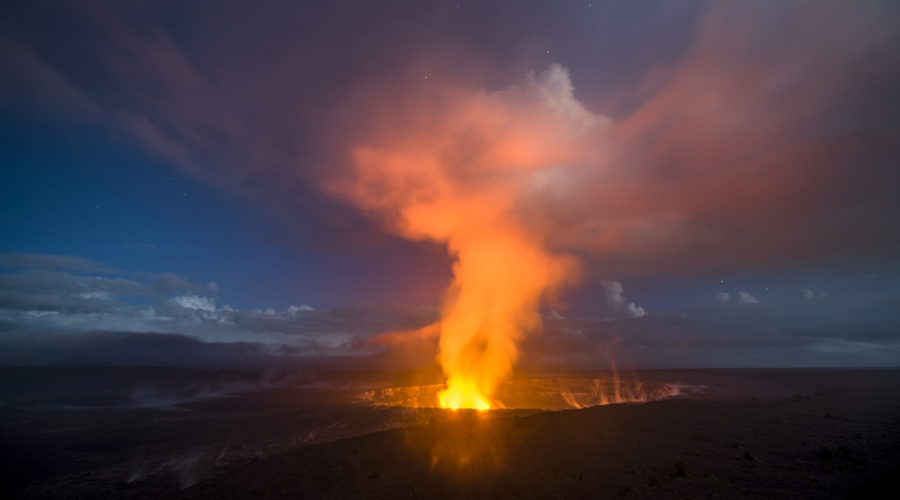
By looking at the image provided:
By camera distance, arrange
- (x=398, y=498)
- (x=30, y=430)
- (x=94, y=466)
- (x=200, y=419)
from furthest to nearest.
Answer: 1. (x=200, y=419)
2. (x=30, y=430)
3. (x=94, y=466)
4. (x=398, y=498)

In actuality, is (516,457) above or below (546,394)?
above

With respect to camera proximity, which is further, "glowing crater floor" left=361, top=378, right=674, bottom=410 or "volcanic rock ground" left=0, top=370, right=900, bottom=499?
"glowing crater floor" left=361, top=378, right=674, bottom=410

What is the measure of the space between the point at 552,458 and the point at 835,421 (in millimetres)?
35220

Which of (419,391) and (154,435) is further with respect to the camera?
(419,391)

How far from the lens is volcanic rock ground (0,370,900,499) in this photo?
2383cm

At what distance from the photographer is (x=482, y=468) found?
2794 centimetres

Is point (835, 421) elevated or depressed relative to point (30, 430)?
elevated

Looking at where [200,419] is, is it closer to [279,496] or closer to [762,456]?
[279,496]

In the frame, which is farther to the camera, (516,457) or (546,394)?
(546,394)

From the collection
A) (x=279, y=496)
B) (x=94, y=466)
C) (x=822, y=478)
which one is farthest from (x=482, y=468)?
(x=94, y=466)

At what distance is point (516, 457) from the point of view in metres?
30.2

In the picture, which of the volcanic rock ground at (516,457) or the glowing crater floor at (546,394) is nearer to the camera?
the volcanic rock ground at (516,457)

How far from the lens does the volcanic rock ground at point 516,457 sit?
23.8 meters

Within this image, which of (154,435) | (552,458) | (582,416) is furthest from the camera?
(154,435)
